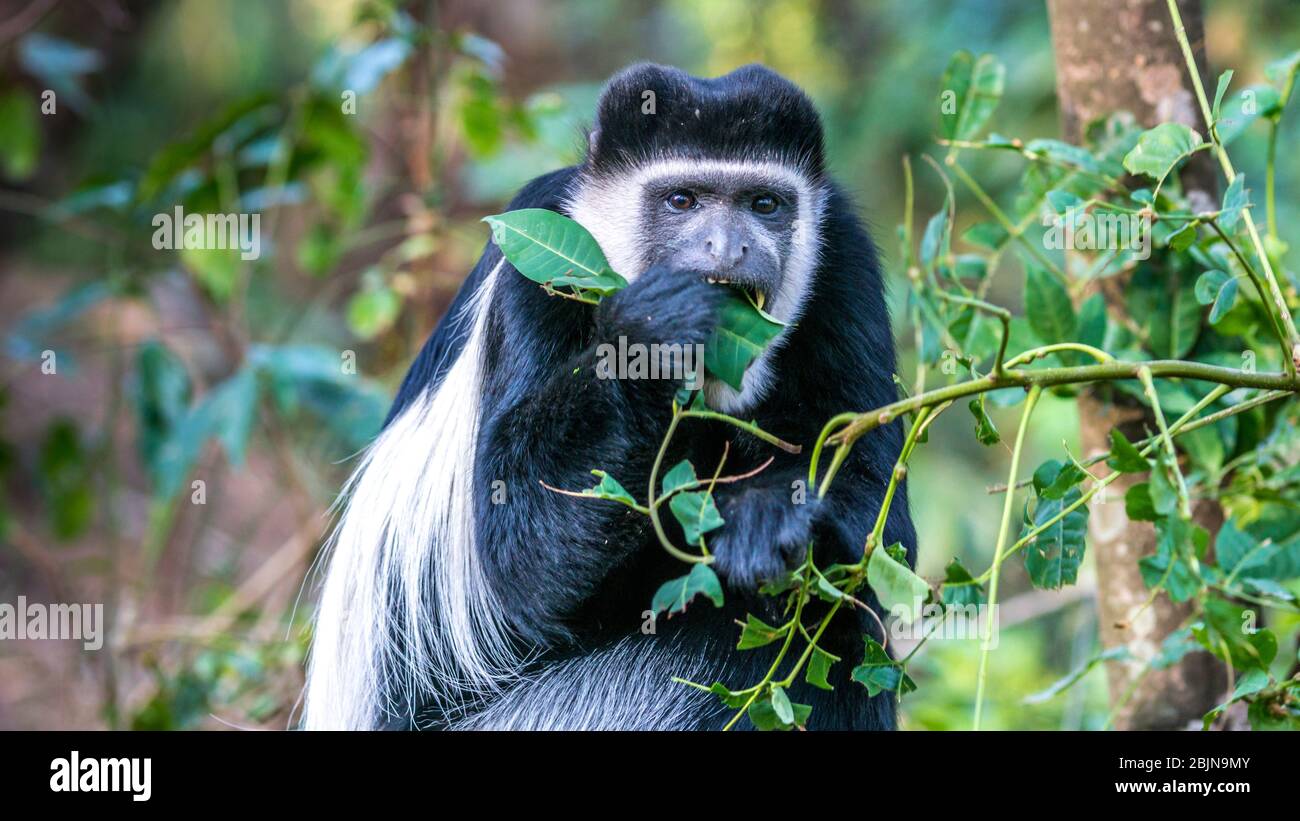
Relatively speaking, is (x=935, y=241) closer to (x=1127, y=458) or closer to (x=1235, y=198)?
(x=1235, y=198)

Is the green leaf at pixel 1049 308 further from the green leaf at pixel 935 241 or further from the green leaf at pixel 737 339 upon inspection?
the green leaf at pixel 737 339

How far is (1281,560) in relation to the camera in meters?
2.12

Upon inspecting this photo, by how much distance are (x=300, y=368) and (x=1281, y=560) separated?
263cm

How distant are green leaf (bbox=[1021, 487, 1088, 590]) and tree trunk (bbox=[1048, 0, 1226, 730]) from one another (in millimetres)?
915

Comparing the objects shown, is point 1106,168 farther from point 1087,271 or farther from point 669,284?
point 669,284

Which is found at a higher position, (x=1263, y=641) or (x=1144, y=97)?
(x=1144, y=97)

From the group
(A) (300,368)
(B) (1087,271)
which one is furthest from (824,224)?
(A) (300,368)

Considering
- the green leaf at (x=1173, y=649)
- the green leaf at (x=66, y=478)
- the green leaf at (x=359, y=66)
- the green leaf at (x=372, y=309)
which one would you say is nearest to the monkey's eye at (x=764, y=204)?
the green leaf at (x=1173, y=649)

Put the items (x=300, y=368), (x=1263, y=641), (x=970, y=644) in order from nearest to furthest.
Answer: (x=1263, y=641) < (x=300, y=368) < (x=970, y=644)

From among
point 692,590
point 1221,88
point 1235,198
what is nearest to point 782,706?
point 692,590

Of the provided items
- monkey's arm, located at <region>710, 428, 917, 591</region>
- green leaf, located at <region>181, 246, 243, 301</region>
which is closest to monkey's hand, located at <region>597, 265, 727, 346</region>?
monkey's arm, located at <region>710, 428, 917, 591</region>

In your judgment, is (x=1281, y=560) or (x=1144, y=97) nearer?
(x=1281, y=560)

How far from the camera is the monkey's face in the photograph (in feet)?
7.48

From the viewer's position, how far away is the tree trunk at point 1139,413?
258cm
